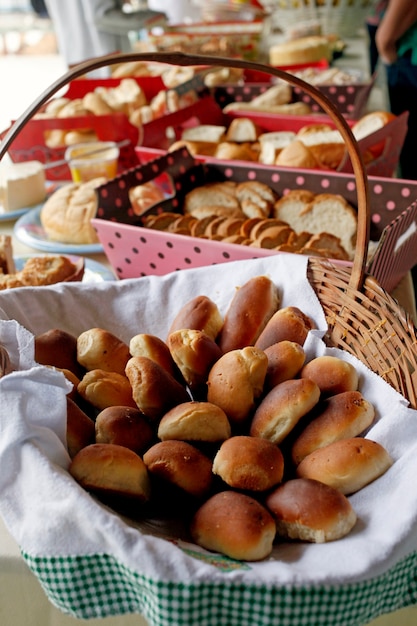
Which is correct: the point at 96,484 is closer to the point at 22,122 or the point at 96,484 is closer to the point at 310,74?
the point at 22,122

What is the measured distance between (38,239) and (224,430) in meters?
0.89

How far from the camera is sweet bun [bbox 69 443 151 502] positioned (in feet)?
2.10

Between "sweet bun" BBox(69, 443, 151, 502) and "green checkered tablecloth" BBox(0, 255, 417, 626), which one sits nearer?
"green checkered tablecloth" BBox(0, 255, 417, 626)

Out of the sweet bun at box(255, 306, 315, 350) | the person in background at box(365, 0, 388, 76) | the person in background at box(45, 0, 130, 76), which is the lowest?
the person in background at box(365, 0, 388, 76)

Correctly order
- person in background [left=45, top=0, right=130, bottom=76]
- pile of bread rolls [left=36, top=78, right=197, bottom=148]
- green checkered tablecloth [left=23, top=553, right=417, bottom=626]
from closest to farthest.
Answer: green checkered tablecloth [left=23, top=553, right=417, bottom=626] → pile of bread rolls [left=36, top=78, right=197, bottom=148] → person in background [left=45, top=0, right=130, bottom=76]

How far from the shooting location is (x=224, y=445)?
686 mm

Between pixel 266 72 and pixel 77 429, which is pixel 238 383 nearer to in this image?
pixel 77 429

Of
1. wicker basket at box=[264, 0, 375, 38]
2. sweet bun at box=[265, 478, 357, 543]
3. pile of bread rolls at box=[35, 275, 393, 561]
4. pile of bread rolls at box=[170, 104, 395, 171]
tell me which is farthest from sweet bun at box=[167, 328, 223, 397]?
wicker basket at box=[264, 0, 375, 38]

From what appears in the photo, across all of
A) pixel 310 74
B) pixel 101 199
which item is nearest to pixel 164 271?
pixel 101 199

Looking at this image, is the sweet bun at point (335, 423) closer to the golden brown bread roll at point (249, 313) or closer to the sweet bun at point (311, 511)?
the sweet bun at point (311, 511)

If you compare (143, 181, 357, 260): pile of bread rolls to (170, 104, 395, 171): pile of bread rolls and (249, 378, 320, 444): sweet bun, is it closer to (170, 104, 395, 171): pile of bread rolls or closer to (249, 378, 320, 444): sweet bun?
(170, 104, 395, 171): pile of bread rolls

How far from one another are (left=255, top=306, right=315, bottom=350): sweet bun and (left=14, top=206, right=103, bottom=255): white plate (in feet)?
2.03

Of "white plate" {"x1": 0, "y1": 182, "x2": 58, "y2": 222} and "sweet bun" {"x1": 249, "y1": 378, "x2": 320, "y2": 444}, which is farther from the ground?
"sweet bun" {"x1": 249, "y1": 378, "x2": 320, "y2": 444}

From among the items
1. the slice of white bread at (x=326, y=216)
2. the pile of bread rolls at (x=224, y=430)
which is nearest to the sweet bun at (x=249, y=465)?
the pile of bread rolls at (x=224, y=430)
